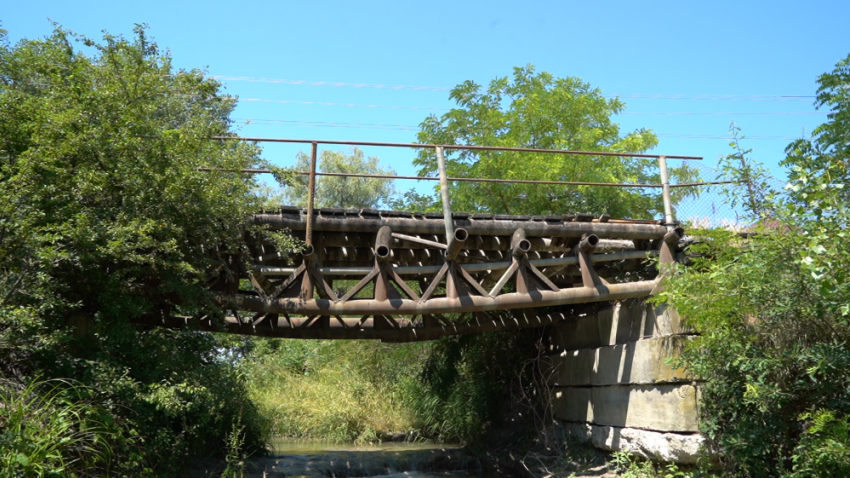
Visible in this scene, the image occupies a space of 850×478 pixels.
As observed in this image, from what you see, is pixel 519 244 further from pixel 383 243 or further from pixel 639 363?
pixel 639 363

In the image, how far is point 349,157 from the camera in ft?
121

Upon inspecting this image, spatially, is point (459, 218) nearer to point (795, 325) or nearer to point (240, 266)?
point (240, 266)

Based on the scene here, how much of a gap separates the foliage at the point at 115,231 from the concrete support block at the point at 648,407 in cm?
615

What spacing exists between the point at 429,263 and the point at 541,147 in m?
10.2

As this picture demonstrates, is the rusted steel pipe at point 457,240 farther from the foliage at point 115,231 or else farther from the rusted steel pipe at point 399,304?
the foliage at point 115,231

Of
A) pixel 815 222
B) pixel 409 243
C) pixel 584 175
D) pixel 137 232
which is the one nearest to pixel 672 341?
pixel 815 222

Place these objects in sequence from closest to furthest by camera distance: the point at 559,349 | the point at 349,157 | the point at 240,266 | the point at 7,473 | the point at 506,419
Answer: the point at 7,473 → the point at 240,266 → the point at 559,349 → the point at 506,419 → the point at 349,157

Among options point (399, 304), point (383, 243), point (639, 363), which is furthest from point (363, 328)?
point (639, 363)

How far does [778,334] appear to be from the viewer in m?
8.36

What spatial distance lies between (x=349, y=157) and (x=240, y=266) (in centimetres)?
2760

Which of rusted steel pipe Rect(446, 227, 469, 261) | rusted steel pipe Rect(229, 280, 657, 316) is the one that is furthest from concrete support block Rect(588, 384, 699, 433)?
rusted steel pipe Rect(446, 227, 469, 261)

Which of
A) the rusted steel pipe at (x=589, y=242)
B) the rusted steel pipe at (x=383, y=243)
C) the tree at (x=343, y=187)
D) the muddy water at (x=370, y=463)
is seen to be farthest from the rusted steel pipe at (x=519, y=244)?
the tree at (x=343, y=187)

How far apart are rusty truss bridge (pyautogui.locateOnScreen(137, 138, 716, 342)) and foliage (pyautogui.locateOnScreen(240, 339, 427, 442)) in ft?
26.1

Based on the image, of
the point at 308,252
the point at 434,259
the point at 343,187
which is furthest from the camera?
the point at 343,187
